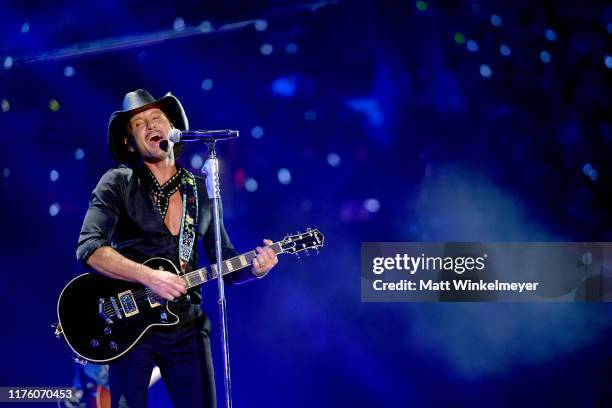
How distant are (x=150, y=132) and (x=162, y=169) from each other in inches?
7.1

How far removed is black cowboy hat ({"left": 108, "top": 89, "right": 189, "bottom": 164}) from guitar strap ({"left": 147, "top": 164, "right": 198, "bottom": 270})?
209 millimetres

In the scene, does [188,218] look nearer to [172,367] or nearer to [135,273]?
A: [135,273]

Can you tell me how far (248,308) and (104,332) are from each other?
1173 millimetres

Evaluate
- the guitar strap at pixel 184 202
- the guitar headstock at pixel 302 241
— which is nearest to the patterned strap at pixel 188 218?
the guitar strap at pixel 184 202

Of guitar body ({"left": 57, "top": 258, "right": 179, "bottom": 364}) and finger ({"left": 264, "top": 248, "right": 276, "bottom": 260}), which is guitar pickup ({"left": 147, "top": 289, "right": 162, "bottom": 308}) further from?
finger ({"left": 264, "top": 248, "right": 276, "bottom": 260})

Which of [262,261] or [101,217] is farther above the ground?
[101,217]

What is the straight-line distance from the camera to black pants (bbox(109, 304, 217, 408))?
119 inches

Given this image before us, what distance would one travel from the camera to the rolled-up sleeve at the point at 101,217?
311 centimetres

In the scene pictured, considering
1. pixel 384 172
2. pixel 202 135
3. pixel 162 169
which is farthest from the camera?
pixel 384 172

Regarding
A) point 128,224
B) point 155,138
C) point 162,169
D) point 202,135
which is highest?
point 155,138

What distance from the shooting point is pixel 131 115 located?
3.41m

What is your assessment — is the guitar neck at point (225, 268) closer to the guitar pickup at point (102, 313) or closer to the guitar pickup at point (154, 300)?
the guitar pickup at point (154, 300)

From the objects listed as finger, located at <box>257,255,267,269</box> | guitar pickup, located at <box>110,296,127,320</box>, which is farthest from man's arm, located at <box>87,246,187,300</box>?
finger, located at <box>257,255,267,269</box>

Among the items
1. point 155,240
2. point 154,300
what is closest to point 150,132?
point 155,240
